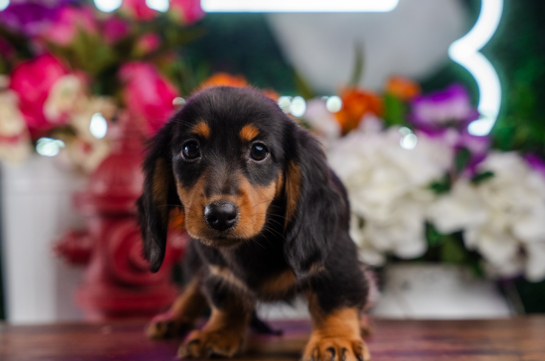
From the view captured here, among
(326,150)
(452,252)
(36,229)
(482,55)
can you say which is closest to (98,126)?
(36,229)

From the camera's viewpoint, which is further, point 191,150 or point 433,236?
point 433,236

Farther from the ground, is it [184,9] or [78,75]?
[184,9]

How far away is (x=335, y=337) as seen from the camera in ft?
2.62

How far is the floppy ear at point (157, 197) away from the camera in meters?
0.85

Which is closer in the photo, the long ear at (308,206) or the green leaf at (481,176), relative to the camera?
the long ear at (308,206)

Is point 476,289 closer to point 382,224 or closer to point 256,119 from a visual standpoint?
point 382,224

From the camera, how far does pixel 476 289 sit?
1263mm

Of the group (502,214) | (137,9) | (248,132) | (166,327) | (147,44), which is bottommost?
(166,327)

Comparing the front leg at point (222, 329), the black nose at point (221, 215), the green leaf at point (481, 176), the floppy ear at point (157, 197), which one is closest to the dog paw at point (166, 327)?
the front leg at point (222, 329)

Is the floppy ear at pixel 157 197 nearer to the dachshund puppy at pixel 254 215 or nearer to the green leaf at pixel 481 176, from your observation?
the dachshund puppy at pixel 254 215

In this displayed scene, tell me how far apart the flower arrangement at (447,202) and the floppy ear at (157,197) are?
53 centimetres

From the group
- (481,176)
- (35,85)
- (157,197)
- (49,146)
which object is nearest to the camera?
→ (157,197)

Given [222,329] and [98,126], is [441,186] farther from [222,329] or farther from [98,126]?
[98,126]

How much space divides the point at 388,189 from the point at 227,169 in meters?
0.61
